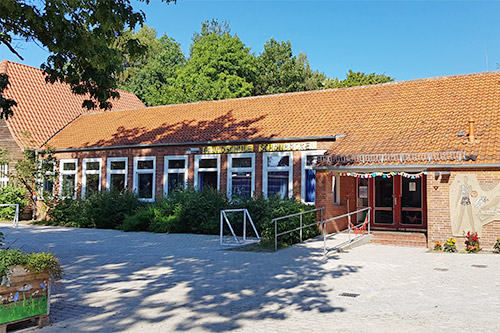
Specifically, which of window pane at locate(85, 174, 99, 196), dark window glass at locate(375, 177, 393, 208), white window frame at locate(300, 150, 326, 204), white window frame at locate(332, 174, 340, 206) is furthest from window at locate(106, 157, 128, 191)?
dark window glass at locate(375, 177, 393, 208)

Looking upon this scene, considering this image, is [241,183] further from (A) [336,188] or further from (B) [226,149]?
(A) [336,188]

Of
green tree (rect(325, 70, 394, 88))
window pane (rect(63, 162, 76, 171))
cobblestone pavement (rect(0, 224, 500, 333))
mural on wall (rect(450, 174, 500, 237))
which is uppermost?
green tree (rect(325, 70, 394, 88))

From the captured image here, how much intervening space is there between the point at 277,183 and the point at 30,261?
12.7m

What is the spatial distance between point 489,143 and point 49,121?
73.2 feet

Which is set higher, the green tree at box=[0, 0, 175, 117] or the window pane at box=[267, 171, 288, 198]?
the green tree at box=[0, 0, 175, 117]

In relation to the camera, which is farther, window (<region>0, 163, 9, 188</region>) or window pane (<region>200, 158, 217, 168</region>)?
window (<region>0, 163, 9, 188</region>)

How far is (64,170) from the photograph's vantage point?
79.0ft

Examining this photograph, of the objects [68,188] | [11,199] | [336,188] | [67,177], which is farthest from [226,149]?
[11,199]

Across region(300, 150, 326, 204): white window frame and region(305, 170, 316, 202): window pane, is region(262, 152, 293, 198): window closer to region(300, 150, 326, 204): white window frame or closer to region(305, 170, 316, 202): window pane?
region(300, 150, 326, 204): white window frame

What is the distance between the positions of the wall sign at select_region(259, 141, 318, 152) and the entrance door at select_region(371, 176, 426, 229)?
2577 millimetres

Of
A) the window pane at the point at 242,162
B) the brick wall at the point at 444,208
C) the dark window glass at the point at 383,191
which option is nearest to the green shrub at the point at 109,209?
the window pane at the point at 242,162

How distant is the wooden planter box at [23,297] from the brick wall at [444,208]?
10.8m

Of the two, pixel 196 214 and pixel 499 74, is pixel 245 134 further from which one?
pixel 499 74

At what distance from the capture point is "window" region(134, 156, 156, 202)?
21516mm
